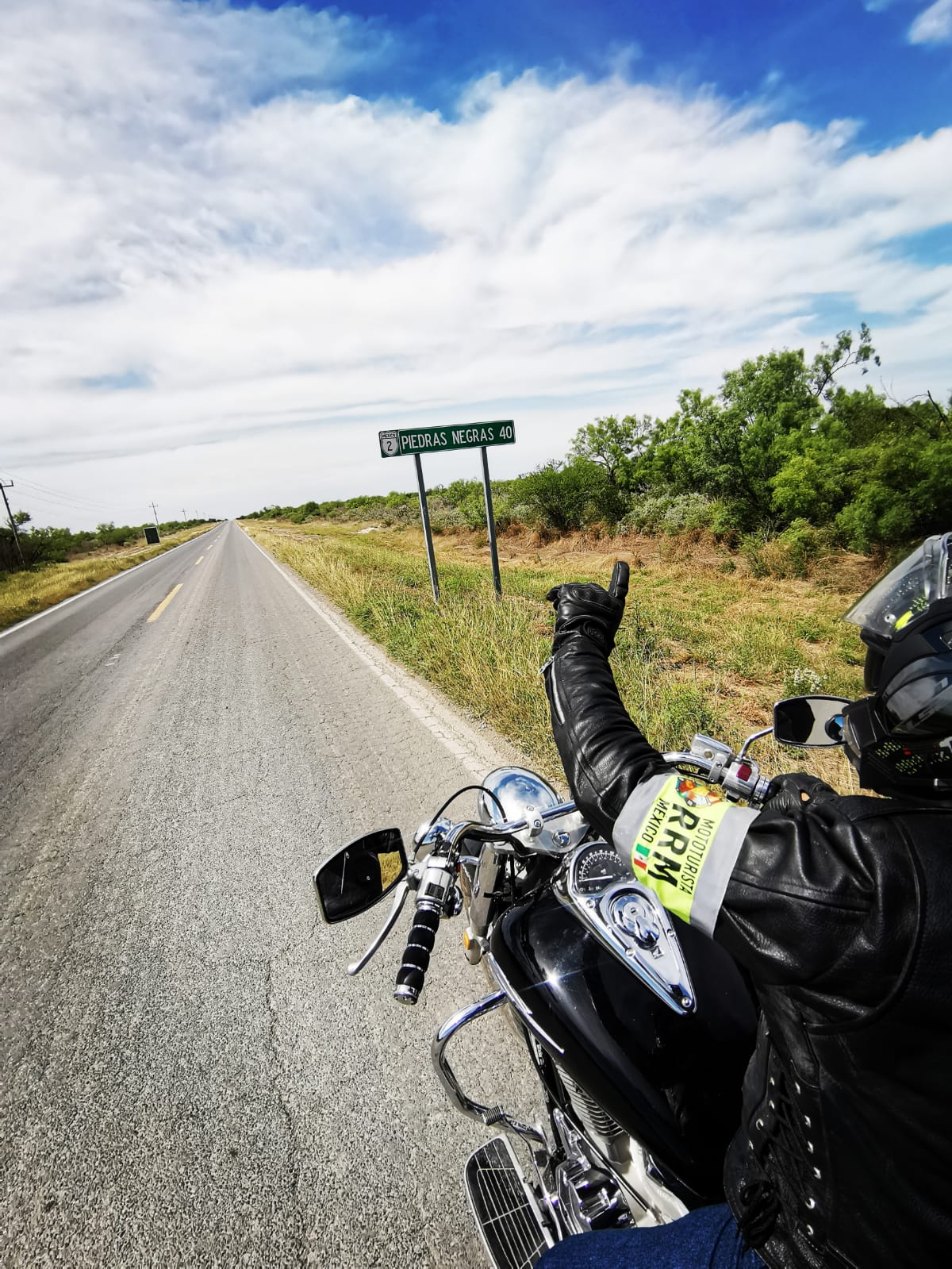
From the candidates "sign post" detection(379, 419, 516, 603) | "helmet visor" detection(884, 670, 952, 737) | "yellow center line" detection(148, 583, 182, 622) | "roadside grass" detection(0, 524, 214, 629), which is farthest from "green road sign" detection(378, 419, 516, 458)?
"roadside grass" detection(0, 524, 214, 629)

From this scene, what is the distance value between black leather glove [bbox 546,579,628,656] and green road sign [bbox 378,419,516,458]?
6.71m

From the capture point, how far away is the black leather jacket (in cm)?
69

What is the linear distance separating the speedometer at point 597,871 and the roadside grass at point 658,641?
1734 mm

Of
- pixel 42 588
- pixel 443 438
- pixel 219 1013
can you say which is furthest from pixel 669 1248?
pixel 42 588

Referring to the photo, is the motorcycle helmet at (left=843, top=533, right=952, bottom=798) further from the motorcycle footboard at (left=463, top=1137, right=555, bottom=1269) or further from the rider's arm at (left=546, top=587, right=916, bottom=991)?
the motorcycle footboard at (left=463, top=1137, right=555, bottom=1269)

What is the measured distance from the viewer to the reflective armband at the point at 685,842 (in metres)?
0.86

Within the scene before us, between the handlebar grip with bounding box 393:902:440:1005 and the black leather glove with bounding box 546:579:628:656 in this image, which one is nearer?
the handlebar grip with bounding box 393:902:440:1005

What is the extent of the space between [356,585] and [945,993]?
1000 cm

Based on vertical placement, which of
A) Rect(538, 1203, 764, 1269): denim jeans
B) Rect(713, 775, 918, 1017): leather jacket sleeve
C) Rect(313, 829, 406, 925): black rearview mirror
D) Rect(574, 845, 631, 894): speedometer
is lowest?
Rect(538, 1203, 764, 1269): denim jeans

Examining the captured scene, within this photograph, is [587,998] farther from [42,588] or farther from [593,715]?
[42,588]

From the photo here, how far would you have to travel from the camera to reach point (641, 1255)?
101cm

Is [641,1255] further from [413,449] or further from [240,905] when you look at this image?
Answer: [413,449]

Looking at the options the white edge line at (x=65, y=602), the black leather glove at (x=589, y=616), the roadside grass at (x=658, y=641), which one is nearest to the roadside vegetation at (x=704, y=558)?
the roadside grass at (x=658, y=641)

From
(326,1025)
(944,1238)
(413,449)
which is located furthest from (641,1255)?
(413,449)
